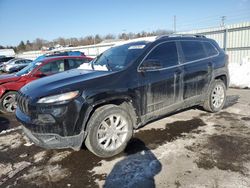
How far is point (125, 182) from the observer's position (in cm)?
317

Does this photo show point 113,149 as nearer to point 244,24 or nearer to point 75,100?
point 75,100

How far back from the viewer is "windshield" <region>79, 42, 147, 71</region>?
14.1 feet

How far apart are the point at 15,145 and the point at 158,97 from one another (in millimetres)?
3033

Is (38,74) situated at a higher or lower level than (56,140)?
higher

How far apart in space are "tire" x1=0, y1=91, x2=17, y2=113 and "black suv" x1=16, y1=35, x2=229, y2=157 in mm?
3523

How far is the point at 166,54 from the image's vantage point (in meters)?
4.70

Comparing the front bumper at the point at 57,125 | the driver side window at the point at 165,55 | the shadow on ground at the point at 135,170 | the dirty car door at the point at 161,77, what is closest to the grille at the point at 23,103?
the front bumper at the point at 57,125

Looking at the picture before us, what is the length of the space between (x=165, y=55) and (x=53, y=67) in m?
4.41

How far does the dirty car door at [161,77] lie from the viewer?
4.26 meters

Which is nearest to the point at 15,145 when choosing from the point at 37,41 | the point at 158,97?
the point at 158,97

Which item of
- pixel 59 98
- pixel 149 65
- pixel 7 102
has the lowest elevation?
pixel 7 102

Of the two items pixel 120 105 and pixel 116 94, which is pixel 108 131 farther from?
pixel 116 94

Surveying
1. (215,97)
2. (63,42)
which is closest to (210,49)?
(215,97)

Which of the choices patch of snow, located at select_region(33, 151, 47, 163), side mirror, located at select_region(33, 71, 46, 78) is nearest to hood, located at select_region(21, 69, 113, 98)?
patch of snow, located at select_region(33, 151, 47, 163)
